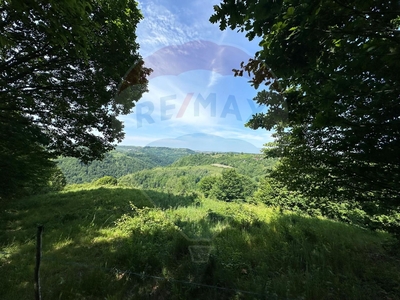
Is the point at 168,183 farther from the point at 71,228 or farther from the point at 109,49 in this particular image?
the point at 71,228

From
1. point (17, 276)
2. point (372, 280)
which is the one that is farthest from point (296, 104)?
point (17, 276)

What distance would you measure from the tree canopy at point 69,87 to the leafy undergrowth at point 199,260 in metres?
2.89

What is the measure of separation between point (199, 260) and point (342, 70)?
432 centimetres

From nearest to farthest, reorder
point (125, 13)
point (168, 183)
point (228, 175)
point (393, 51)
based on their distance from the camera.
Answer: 1. point (393, 51)
2. point (168, 183)
3. point (228, 175)
4. point (125, 13)

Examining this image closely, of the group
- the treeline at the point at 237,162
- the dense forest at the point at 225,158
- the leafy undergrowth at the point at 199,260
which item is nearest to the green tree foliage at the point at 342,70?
the dense forest at the point at 225,158

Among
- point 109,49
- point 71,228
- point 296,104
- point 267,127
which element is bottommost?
point 71,228

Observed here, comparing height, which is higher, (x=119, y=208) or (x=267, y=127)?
(x=267, y=127)

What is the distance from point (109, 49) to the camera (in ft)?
20.3

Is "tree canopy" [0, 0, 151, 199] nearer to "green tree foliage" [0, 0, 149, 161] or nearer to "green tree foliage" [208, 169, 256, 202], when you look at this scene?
"green tree foliage" [0, 0, 149, 161]

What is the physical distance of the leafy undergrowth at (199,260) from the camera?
11.2ft

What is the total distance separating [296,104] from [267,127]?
0.80 m

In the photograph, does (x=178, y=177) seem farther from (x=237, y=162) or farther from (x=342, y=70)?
(x=342, y=70)

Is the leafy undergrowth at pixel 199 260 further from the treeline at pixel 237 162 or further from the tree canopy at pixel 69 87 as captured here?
the tree canopy at pixel 69 87

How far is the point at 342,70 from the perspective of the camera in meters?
2.46
